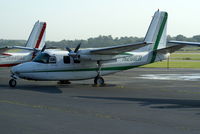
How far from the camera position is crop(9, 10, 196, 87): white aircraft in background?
82.4 feet

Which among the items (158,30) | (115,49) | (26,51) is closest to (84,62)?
(115,49)

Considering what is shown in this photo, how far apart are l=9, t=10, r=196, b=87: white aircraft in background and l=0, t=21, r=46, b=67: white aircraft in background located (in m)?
9.21

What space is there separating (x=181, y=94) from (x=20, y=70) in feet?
35.6

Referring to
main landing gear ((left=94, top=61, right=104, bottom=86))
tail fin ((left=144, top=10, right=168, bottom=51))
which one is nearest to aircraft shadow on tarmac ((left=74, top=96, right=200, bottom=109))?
main landing gear ((left=94, top=61, right=104, bottom=86))

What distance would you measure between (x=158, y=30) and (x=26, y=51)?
17207 mm

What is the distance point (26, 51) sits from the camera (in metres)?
41.4

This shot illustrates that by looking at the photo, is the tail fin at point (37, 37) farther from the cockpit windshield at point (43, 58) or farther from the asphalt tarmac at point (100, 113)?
the asphalt tarmac at point (100, 113)

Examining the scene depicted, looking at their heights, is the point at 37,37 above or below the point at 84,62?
above

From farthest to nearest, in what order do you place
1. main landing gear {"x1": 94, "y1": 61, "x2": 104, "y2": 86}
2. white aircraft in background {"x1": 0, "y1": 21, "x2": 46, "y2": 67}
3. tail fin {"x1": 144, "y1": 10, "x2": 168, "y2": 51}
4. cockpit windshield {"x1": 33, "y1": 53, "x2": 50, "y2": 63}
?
1. white aircraft in background {"x1": 0, "y1": 21, "x2": 46, "y2": 67}
2. tail fin {"x1": 144, "y1": 10, "x2": 168, "y2": 51}
3. main landing gear {"x1": 94, "y1": 61, "x2": 104, "y2": 86}
4. cockpit windshield {"x1": 33, "y1": 53, "x2": 50, "y2": 63}

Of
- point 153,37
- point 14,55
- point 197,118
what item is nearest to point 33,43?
point 14,55

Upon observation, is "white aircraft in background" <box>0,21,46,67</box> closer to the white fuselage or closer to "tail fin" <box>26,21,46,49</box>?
"tail fin" <box>26,21,46,49</box>

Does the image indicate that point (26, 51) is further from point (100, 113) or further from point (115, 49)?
point (100, 113)

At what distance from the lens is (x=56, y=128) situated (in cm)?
1144

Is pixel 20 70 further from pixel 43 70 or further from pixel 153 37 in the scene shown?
pixel 153 37
